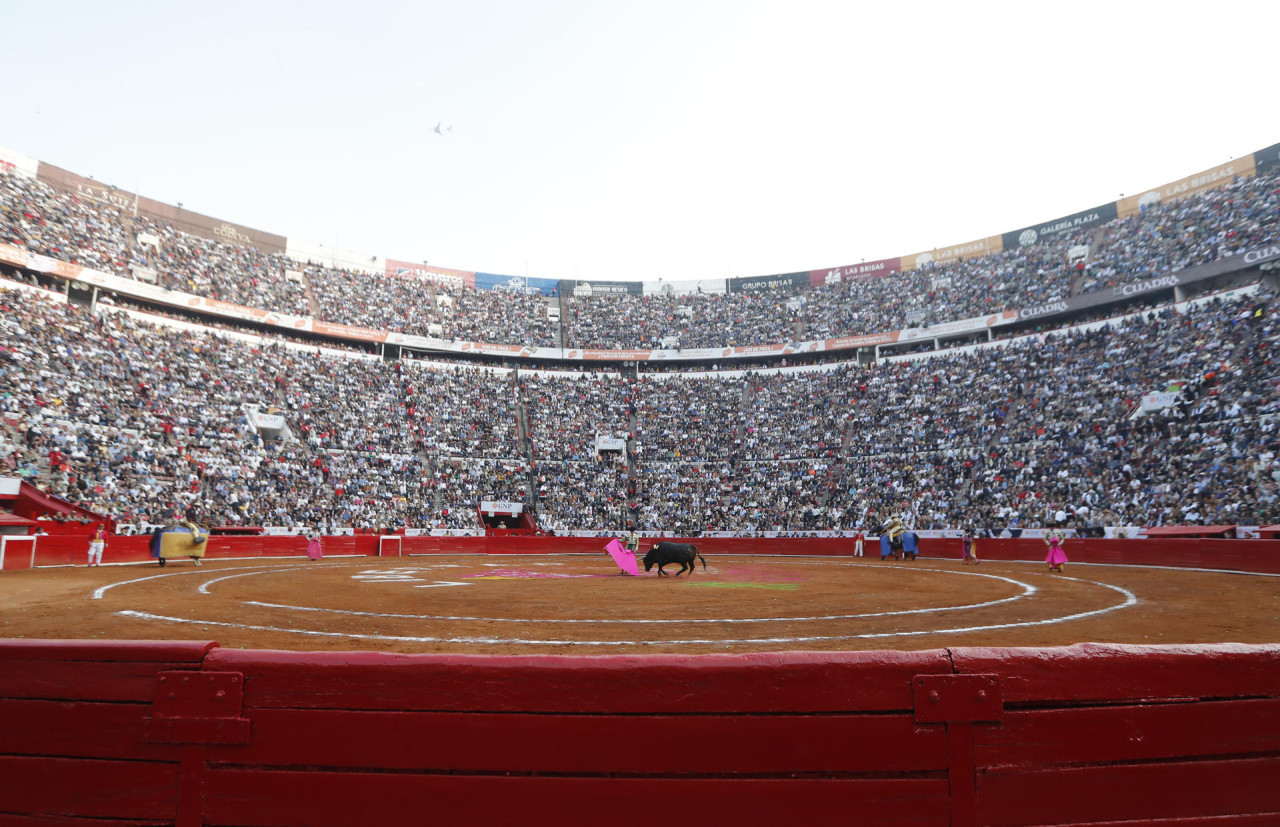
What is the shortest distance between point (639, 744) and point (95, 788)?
2312mm

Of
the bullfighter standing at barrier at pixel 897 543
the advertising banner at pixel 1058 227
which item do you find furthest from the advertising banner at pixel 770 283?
the bullfighter standing at barrier at pixel 897 543

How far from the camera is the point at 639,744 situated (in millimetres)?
2781

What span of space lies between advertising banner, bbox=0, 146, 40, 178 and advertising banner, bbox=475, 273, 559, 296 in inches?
1325

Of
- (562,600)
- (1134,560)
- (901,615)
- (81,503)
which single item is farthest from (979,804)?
(81,503)

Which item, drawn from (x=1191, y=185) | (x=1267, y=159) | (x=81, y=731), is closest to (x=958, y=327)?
(x=1191, y=185)

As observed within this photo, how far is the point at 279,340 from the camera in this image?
5153cm

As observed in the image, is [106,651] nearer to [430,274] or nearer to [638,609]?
[638,609]

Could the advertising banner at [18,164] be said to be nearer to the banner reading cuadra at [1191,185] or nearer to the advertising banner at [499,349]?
the advertising banner at [499,349]

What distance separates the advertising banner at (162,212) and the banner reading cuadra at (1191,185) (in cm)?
A: 6686

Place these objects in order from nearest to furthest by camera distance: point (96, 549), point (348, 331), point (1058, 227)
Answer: point (96, 549) → point (1058, 227) → point (348, 331)

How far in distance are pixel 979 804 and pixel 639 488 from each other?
1930 inches

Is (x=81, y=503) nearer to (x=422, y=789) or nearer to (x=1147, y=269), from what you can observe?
(x=422, y=789)

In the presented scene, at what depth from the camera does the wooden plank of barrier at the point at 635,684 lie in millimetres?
2799

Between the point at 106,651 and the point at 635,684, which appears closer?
the point at 635,684
